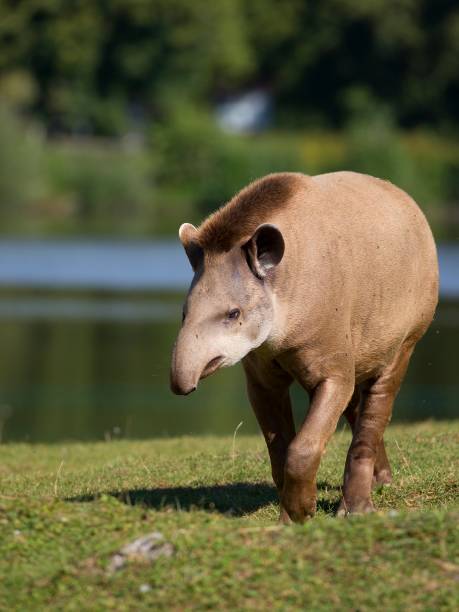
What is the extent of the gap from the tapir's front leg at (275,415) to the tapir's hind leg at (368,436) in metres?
0.48

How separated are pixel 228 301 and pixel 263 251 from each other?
400 mm

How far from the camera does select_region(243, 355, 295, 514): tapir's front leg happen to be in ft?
34.1

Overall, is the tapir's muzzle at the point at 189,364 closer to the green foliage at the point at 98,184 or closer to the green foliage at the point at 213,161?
the green foliage at the point at 98,184

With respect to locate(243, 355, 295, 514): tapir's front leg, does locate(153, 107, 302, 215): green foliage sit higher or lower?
lower

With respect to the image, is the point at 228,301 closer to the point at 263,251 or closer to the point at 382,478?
the point at 263,251

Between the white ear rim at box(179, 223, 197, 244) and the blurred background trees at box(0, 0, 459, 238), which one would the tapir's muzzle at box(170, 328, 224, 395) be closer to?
the white ear rim at box(179, 223, 197, 244)

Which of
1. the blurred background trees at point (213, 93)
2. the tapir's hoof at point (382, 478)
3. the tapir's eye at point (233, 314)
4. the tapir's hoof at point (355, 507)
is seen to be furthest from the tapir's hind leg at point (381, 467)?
the blurred background trees at point (213, 93)

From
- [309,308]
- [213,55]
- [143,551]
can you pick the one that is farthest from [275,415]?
[213,55]

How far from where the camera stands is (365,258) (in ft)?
34.5

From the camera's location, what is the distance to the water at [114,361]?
25.8m

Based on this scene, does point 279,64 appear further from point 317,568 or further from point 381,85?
point 317,568

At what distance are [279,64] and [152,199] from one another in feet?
108

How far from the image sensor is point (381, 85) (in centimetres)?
10581

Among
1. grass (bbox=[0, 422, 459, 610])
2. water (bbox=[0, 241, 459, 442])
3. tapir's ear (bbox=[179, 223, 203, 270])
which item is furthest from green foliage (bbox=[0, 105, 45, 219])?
grass (bbox=[0, 422, 459, 610])
